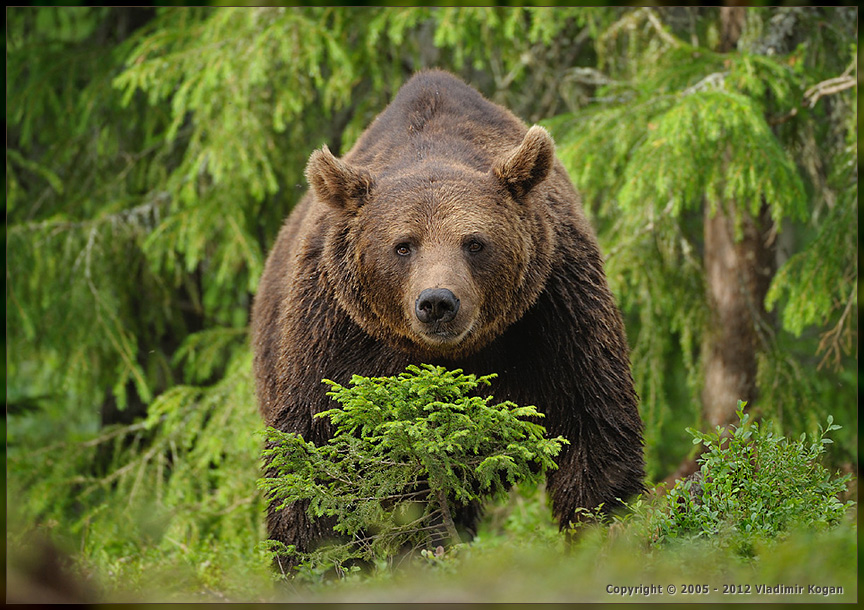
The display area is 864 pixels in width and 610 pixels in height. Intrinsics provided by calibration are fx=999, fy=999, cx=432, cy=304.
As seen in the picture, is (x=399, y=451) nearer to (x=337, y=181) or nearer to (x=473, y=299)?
(x=473, y=299)

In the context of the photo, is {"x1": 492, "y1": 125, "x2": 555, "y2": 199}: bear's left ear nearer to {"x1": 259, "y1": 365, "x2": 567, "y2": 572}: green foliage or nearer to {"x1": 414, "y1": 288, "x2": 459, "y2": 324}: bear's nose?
{"x1": 414, "y1": 288, "x2": 459, "y2": 324}: bear's nose

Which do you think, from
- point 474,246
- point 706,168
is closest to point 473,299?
point 474,246

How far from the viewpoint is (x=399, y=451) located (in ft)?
12.5

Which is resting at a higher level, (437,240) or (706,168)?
(706,168)

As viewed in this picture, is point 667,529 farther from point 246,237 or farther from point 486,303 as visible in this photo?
point 246,237

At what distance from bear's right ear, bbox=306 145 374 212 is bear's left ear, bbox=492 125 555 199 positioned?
2.09 feet

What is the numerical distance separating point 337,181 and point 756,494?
91.0 inches

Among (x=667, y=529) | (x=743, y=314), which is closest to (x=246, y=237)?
(x=743, y=314)

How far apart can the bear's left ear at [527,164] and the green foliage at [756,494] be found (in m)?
1.47

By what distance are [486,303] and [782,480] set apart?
1.48 metres

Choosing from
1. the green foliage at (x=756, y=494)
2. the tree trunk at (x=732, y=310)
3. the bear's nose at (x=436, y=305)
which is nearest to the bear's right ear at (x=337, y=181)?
the bear's nose at (x=436, y=305)

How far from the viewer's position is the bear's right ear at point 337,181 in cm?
468

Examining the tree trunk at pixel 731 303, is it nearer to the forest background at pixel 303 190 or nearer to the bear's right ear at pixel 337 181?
the forest background at pixel 303 190

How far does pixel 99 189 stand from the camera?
32.7 ft
